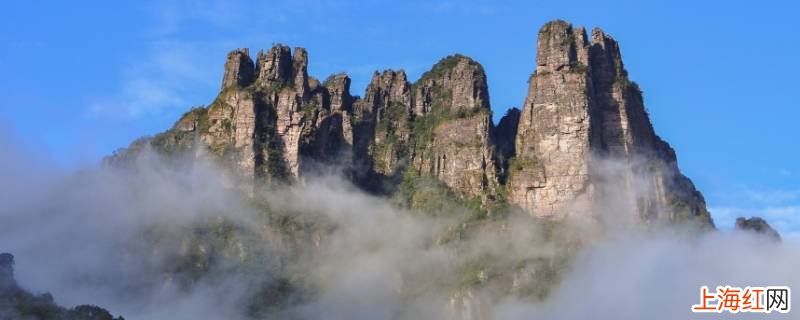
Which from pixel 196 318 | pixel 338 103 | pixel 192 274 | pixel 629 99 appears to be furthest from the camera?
pixel 338 103

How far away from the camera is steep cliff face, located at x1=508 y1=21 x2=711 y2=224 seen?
148000 mm

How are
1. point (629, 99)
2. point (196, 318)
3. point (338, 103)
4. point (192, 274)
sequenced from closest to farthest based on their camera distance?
point (196, 318) → point (192, 274) → point (629, 99) → point (338, 103)

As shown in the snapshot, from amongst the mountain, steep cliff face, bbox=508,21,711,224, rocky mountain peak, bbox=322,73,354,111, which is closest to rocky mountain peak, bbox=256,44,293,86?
the mountain

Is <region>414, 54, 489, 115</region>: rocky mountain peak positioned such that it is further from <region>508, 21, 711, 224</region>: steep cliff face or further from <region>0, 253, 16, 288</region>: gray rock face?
<region>0, 253, 16, 288</region>: gray rock face

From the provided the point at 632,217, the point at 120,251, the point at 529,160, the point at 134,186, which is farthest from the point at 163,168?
the point at 632,217

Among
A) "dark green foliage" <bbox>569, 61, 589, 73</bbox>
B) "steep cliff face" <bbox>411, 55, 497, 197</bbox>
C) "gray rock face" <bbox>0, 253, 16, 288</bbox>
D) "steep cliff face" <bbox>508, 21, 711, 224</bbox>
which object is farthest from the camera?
"steep cliff face" <bbox>411, 55, 497, 197</bbox>

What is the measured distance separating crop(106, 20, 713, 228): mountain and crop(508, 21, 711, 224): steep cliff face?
0.16m

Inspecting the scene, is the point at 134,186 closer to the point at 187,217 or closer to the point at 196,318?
the point at 187,217

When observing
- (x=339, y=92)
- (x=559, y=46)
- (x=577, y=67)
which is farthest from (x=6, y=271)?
(x=559, y=46)

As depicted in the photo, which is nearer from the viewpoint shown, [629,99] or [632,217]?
[632,217]

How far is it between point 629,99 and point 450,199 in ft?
79.4

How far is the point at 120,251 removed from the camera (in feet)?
484

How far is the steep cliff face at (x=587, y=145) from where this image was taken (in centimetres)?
14800

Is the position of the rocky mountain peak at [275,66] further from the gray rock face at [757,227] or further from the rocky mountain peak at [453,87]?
the gray rock face at [757,227]
